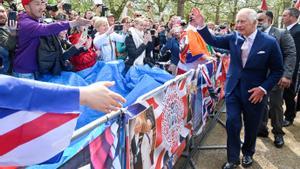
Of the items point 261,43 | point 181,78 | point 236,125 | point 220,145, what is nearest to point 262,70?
point 261,43

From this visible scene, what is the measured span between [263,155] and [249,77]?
55.1 inches

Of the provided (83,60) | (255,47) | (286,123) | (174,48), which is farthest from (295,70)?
(83,60)

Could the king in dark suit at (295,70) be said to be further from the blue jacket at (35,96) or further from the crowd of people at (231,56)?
the blue jacket at (35,96)

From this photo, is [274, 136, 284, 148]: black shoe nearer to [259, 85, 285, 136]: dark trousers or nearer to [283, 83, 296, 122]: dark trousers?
[259, 85, 285, 136]: dark trousers

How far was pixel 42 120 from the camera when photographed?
1.40 metres

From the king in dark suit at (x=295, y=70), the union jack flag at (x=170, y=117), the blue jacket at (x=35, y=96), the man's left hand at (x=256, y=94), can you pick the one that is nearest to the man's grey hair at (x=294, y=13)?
the king in dark suit at (x=295, y=70)

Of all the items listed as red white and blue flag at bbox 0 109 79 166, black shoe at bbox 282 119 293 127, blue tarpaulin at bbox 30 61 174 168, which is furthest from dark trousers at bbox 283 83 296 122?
red white and blue flag at bbox 0 109 79 166

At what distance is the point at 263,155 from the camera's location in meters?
5.27

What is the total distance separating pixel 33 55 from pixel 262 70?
117 inches

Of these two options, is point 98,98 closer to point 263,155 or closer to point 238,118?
point 238,118

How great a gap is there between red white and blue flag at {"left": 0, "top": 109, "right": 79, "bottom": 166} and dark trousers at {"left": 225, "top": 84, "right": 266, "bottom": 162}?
344 centimetres

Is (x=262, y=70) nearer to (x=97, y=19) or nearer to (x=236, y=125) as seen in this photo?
(x=236, y=125)

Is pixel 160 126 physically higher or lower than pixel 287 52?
lower

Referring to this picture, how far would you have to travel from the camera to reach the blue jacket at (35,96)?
51.6 inches
